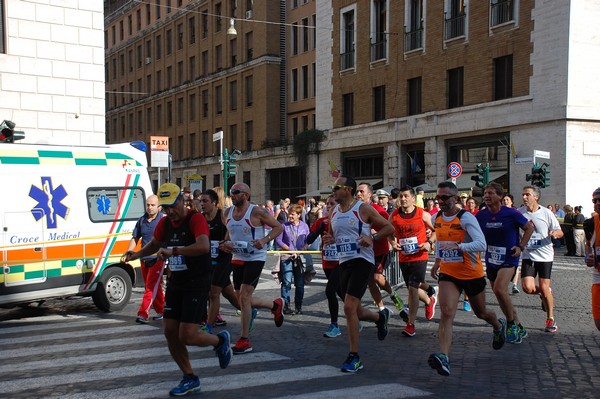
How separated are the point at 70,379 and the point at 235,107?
43.8 metres

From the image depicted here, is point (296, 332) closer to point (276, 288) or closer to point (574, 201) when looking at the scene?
point (276, 288)

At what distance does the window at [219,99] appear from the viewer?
170 feet

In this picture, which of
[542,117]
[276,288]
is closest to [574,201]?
[542,117]

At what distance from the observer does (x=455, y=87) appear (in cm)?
3055

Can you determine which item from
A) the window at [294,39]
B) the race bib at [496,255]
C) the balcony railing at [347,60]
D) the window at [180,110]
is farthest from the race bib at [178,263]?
the window at [180,110]

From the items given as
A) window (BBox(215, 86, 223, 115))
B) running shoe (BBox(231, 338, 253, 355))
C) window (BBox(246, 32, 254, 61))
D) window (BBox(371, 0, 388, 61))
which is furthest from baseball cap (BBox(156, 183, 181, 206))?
window (BBox(215, 86, 223, 115))

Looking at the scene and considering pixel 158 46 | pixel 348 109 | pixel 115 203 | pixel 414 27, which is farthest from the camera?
pixel 158 46

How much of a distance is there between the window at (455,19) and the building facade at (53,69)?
15.7m

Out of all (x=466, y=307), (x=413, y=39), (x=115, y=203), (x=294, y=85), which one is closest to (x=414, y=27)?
(x=413, y=39)

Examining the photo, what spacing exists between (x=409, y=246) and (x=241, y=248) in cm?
236

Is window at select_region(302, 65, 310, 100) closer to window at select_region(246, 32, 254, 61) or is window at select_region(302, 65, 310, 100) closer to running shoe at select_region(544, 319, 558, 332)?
window at select_region(246, 32, 254, 61)

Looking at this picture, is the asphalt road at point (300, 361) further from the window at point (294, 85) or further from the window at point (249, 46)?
the window at point (249, 46)

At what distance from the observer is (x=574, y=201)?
25.8 meters

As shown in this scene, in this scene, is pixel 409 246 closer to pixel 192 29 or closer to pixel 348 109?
pixel 348 109
